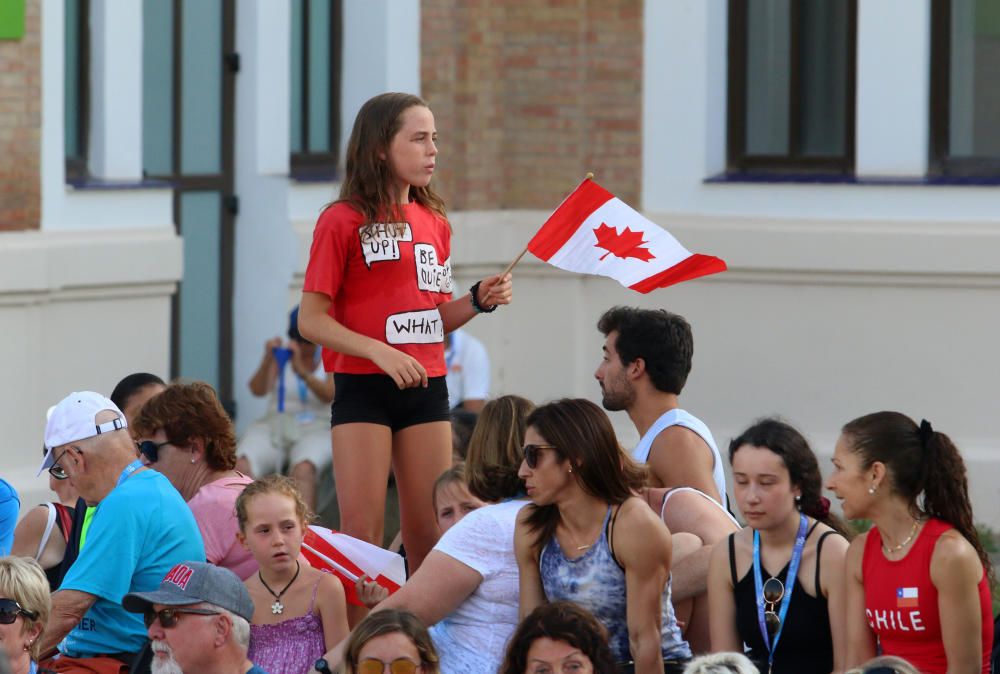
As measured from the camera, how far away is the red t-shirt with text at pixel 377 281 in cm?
675

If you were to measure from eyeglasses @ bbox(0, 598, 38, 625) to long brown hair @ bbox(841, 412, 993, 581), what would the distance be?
2437mm

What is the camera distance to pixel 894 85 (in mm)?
12453

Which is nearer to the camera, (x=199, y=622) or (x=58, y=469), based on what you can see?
(x=199, y=622)

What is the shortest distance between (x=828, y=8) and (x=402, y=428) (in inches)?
273

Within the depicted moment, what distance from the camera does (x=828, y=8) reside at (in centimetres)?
1294

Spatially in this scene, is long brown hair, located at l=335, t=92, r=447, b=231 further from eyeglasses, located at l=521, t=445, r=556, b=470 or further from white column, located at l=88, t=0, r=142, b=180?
white column, located at l=88, t=0, r=142, b=180

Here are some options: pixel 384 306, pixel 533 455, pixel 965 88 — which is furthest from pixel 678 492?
pixel 965 88

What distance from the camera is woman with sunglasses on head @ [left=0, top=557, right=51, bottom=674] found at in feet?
19.0

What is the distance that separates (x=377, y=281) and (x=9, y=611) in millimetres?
1739

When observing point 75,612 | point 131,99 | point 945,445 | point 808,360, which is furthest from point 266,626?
point 808,360

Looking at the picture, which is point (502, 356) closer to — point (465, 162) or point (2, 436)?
point (465, 162)

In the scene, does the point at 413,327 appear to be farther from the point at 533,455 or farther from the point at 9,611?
the point at 9,611

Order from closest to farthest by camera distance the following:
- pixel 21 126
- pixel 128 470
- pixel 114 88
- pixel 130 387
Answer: pixel 128 470, pixel 130 387, pixel 21 126, pixel 114 88

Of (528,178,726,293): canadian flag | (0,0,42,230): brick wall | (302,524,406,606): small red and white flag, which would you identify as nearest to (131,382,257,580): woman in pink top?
(302,524,406,606): small red and white flag
